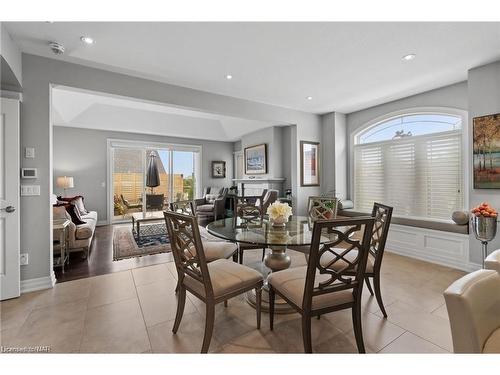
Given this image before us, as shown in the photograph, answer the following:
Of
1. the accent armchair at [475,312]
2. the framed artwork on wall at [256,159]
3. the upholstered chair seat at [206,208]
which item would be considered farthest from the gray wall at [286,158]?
the accent armchair at [475,312]

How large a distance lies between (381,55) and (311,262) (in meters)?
2.52

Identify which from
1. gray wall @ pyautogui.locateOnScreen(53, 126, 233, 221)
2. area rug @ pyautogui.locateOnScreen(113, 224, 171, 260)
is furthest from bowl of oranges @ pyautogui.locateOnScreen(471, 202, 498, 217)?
gray wall @ pyautogui.locateOnScreen(53, 126, 233, 221)

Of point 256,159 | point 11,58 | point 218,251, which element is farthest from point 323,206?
point 11,58

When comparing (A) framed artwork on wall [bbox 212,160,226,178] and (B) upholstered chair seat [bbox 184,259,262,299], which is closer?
(B) upholstered chair seat [bbox 184,259,262,299]

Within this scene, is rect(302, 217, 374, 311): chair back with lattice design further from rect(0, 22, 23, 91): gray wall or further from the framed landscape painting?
rect(0, 22, 23, 91): gray wall

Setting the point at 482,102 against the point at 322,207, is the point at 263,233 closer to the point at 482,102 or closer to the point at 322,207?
the point at 322,207

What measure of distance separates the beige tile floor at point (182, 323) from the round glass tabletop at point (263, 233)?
0.67 meters

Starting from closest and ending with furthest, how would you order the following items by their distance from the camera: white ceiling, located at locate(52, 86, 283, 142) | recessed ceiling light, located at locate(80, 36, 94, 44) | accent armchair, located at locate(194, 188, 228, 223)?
recessed ceiling light, located at locate(80, 36, 94, 44)
white ceiling, located at locate(52, 86, 283, 142)
accent armchair, located at locate(194, 188, 228, 223)

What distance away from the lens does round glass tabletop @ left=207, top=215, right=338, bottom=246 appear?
194 centimetres

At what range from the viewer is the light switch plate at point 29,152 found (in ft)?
8.11

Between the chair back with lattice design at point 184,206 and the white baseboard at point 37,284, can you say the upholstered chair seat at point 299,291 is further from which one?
the white baseboard at point 37,284

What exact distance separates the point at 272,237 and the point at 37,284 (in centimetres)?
263

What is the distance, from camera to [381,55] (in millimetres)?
2574
